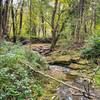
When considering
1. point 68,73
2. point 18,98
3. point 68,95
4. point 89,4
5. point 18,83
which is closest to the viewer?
point 18,98

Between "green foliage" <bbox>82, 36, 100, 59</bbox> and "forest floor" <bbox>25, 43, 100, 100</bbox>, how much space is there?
1.38 ft

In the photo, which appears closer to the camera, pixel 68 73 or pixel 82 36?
pixel 68 73

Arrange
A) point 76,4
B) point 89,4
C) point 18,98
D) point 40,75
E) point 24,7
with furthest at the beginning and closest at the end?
1. point 24,7
2. point 89,4
3. point 76,4
4. point 40,75
5. point 18,98

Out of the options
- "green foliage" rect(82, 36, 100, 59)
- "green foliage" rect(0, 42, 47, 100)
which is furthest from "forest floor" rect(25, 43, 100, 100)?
"green foliage" rect(0, 42, 47, 100)

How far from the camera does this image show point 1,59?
7.95 m

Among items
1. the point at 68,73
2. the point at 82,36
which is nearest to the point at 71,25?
the point at 82,36

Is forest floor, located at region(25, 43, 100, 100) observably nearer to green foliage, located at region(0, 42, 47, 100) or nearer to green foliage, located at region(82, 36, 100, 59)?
green foliage, located at region(82, 36, 100, 59)

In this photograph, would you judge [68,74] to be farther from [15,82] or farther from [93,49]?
[15,82]

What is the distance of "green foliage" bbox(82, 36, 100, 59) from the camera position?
13781 millimetres

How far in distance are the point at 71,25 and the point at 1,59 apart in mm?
11826

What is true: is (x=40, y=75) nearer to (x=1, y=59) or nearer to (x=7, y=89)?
(x=1, y=59)

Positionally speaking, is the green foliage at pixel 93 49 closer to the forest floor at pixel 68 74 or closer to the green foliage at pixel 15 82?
the forest floor at pixel 68 74

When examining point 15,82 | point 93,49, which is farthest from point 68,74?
point 15,82

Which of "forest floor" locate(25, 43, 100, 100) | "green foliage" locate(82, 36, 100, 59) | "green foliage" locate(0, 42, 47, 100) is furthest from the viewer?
"green foliage" locate(82, 36, 100, 59)
